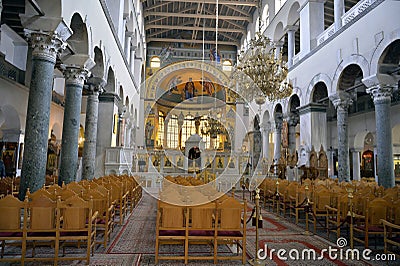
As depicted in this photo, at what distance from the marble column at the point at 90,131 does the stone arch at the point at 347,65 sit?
806 centimetres

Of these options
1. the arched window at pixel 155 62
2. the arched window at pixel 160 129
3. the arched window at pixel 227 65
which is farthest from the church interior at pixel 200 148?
the arched window at pixel 155 62

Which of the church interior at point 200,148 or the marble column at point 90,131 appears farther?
the marble column at point 90,131

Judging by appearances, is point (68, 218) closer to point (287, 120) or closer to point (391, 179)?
point (391, 179)

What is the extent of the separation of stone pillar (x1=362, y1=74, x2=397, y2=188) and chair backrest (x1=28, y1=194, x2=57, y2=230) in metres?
8.41

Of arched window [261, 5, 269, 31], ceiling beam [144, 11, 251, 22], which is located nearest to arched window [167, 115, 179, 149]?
ceiling beam [144, 11, 251, 22]

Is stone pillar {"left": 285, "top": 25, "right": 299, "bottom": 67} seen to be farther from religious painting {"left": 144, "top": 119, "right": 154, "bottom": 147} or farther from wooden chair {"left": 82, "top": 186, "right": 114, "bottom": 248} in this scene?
wooden chair {"left": 82, "top": 186, "right": 114, "bottom": 248}

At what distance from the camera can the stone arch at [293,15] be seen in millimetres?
14363

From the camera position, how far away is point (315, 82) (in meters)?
12.0

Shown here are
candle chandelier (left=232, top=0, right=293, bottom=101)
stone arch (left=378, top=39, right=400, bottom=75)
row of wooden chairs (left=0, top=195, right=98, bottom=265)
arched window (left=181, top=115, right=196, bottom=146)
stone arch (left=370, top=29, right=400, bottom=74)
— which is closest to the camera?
row of wooden chairs (left=0, top=195, right=98, bottom=265)

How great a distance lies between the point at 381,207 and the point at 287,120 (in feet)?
Answer: 35.6

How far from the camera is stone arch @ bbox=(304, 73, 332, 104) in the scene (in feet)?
36.4

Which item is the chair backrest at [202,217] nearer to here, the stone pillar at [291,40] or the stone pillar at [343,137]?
the stone pillar at [343,137]

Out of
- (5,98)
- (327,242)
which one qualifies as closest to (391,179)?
(327,242)

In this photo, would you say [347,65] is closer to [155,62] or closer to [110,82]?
[110,82]
